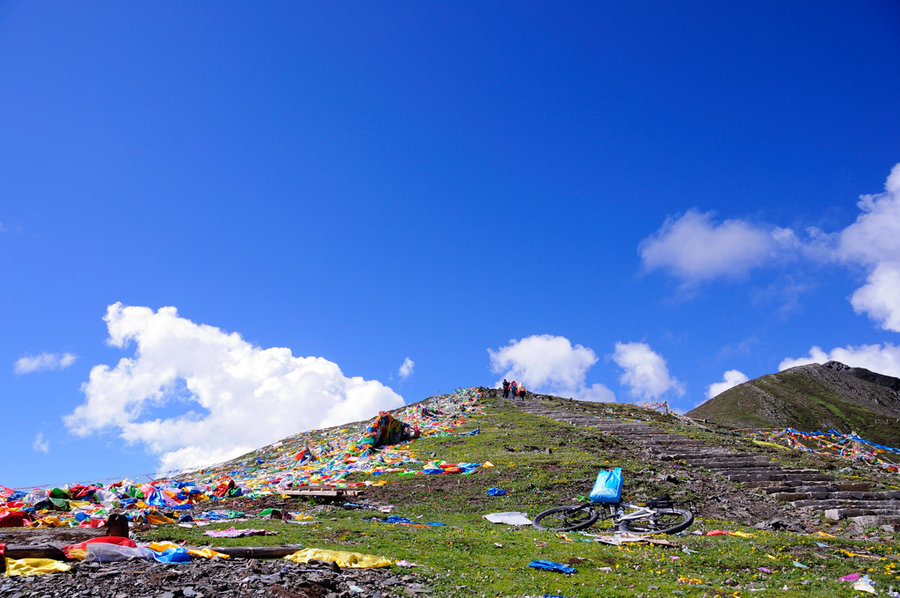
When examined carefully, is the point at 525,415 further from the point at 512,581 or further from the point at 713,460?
the point at 512,581

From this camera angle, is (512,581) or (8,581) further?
(512,581)

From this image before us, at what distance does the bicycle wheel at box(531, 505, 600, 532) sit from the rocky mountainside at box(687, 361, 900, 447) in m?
70.9

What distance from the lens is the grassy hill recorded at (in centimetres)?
1023

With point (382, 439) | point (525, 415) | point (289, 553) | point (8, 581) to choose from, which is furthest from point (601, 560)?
point (525, 415)

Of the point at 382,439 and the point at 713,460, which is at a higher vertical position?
the point at 382,439

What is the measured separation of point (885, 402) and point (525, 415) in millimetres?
117500

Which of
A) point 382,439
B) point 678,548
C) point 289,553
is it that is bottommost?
point 678,548

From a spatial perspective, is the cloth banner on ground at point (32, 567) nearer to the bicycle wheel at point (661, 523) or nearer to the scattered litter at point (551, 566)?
A: the scattered litter at point (551, 566)

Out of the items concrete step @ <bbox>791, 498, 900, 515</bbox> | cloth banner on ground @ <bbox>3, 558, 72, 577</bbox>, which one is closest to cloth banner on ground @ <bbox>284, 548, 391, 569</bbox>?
cloth banner on ground @ <bbox>3, 558, 72, 577</bbox>

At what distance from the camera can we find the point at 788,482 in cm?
2217

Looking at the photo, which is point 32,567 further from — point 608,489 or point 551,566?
point 608,489

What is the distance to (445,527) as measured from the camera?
619 inches

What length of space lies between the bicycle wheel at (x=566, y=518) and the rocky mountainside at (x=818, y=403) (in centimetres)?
7090

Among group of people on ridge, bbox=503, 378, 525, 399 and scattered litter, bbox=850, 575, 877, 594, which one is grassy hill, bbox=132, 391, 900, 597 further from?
group of people on ridge, bbox=503, 378, 525, 399
